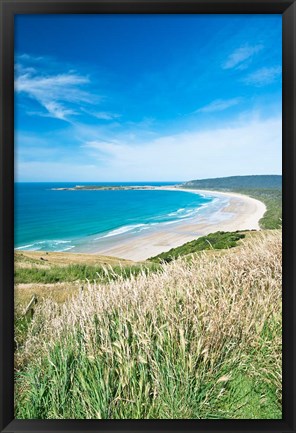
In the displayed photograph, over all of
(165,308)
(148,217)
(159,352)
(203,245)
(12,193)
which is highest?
(12,193)

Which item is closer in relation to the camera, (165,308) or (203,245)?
(165,308)

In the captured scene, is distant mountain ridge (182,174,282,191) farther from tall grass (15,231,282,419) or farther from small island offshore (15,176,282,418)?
tall grass (15,231,282,419)

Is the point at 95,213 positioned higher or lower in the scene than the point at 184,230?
higher

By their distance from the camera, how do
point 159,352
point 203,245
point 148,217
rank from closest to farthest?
point 159,352, point 203,245, point 148,217

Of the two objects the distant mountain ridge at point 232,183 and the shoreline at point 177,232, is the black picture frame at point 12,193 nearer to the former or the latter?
the distant mountain ridge at point 232,183

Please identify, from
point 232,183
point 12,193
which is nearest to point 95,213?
point 12,193

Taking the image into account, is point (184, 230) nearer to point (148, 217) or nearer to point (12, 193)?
point (148, 217)
